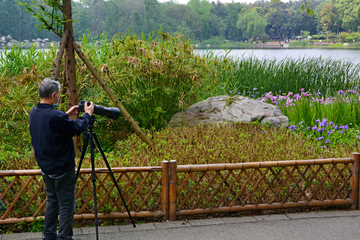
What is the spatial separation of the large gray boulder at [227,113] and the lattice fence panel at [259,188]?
2521mm

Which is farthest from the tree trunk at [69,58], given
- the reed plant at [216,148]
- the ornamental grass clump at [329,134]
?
the ornamental grass clump at [329,134]

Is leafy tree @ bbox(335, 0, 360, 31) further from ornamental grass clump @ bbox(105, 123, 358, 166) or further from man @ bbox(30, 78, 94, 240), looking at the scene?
man @ bbox(30, 78, 94, 240)

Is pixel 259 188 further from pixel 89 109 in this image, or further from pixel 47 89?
pixel 47 89

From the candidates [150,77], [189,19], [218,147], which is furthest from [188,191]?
[189,19]

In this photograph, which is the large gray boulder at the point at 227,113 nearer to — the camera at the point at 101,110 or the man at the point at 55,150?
the camera at the point at 101,110

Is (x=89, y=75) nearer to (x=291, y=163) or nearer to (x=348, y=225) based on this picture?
(x=291, y=163)

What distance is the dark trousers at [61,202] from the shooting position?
Answer: 3.05 meters

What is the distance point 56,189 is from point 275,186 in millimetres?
2585

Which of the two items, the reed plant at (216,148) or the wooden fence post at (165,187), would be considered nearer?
the wooden fence post at (165,187)

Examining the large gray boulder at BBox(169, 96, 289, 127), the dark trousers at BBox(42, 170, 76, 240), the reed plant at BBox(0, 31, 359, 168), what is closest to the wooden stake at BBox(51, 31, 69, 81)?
the reed plant at BBox(0, 31, 359, 168)

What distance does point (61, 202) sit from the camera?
3.06m

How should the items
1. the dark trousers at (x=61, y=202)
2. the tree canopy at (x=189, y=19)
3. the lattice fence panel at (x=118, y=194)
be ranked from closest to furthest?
the dark trousers at (x=61, y=202) < the lattice fence panel at (x=118, y=194) < the tree canopy at (x=189, y=19)

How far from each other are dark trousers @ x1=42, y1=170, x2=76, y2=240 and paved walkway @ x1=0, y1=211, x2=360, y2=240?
0.45 meters

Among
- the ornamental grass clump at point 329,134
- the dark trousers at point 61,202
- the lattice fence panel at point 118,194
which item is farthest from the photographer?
the ornamental grass clump at point 329,134
